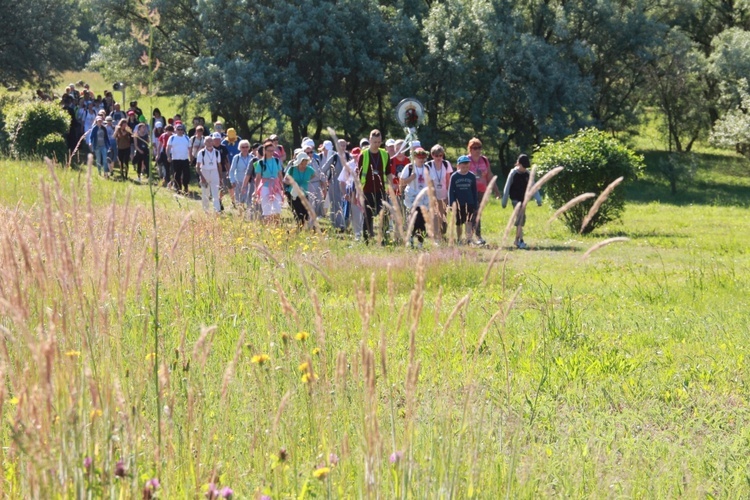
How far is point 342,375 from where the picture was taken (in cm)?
307

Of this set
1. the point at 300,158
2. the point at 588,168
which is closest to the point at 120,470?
the point at 300,158

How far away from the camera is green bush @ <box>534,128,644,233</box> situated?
65.6 ft

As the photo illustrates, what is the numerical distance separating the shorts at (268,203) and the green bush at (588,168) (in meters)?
6.90

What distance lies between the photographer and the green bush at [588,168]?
2000 cm

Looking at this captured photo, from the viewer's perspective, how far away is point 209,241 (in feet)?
30.1

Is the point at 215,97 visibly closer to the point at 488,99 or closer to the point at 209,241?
the point at 488,99

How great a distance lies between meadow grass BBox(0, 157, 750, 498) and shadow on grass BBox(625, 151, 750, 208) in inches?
932

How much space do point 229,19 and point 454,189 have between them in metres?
20.8

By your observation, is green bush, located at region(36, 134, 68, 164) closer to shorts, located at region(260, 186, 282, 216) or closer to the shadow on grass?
shorts, located at region(260, 186, 282, 216)

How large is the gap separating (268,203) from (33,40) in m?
27.7

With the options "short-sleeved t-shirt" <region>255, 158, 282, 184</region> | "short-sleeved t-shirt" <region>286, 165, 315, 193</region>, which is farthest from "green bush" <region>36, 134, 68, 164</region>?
"short-sleeved t-shirt" <region>286, 165, 315, 193</region>

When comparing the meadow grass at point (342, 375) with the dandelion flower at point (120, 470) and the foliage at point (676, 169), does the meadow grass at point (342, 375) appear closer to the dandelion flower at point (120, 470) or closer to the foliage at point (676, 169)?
the dandelion flower at point (120, 470)

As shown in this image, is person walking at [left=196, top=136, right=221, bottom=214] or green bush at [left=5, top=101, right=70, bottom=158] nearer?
person walking at [left=196, top=136, right=221, bottom=214]

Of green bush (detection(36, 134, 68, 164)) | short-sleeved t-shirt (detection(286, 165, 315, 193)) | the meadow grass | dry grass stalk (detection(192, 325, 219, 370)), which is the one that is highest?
green bush (detection(36, 134, 68, 164))
